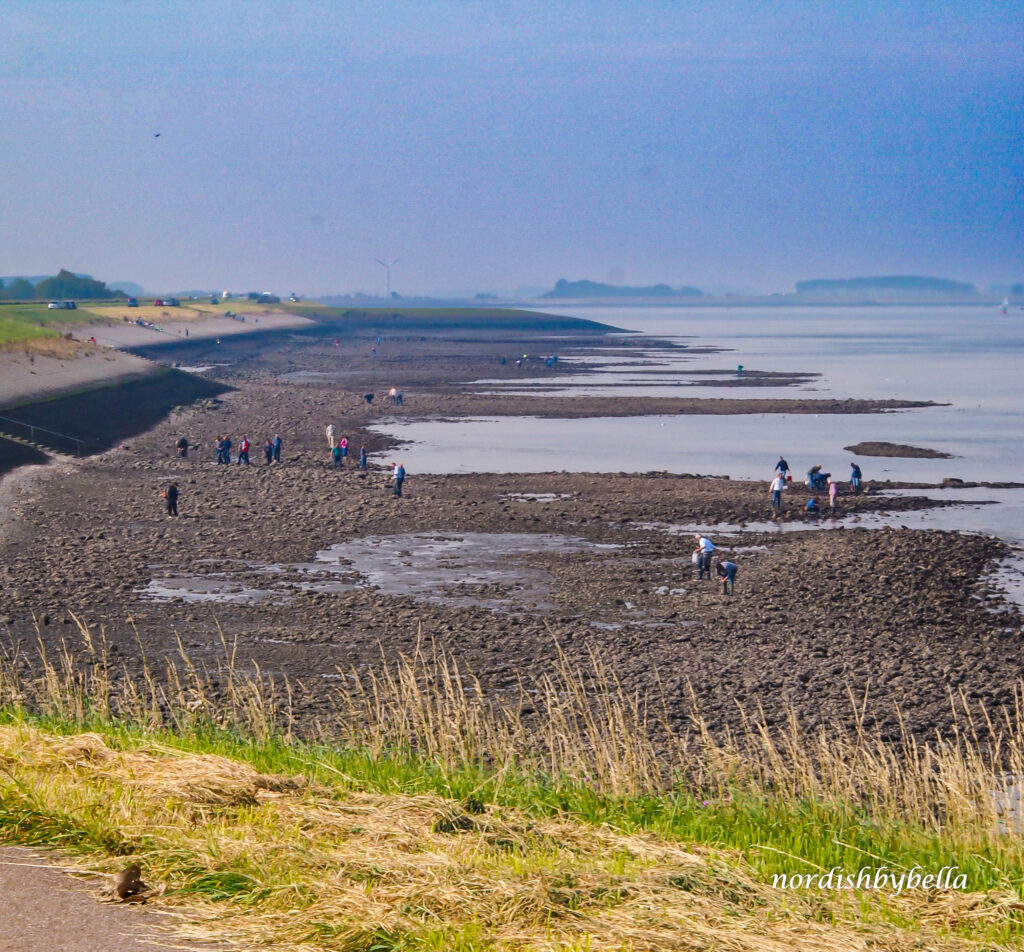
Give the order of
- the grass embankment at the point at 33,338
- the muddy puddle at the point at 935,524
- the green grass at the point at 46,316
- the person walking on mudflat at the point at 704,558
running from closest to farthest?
the person walking on mudflat at the point at 704,558 < the muddy puddle at the point at 935,524 < the grass embankment at the point at 33,338 < the green grass at the point at 46,316

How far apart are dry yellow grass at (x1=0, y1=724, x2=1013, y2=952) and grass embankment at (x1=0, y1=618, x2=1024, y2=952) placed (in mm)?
13

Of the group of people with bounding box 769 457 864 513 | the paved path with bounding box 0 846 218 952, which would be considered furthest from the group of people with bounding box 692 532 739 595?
the paved path with bounding box 0 846 218 952

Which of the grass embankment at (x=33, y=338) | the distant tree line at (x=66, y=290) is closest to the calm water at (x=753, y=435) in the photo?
the grass embankment at (x=33, y=338)

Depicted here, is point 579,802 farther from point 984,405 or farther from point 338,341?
point 338,341

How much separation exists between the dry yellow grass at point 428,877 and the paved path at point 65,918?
0.54 ft

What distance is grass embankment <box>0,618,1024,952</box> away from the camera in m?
5.44

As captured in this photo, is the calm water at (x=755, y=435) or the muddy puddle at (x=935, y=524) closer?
the muddy puddle at (x=935, y=524)

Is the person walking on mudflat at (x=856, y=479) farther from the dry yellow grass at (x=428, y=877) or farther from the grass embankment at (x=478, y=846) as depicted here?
the dry yellow grass at (x=428, y=877)

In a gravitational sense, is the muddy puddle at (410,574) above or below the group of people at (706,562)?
below

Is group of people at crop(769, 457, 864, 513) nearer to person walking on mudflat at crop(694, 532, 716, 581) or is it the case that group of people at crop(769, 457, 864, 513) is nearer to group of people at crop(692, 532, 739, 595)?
group of people at crop(692, 532, 739, 595)

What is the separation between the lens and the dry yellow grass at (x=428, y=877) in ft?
17.6

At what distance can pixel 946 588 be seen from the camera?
80.1ft

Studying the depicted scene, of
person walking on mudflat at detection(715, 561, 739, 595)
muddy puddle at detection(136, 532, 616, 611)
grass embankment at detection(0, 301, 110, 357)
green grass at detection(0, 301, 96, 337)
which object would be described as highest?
green grass at detection(0, 301, 96, 337)

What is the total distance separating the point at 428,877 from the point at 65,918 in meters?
1.74
